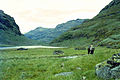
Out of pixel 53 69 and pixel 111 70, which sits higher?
pixel 111 70

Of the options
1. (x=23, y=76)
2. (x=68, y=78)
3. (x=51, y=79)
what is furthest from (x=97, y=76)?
(x=23, y=76)

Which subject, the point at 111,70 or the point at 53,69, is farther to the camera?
the point at 53,69

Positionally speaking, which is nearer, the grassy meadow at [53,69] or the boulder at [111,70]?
the boulder at [111,70]

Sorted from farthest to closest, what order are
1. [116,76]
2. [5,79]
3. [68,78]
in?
[5,79]
[68,78]
[116,76]

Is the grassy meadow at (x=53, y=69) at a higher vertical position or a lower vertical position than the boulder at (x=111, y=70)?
lower

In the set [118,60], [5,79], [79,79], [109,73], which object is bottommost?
[5,79]

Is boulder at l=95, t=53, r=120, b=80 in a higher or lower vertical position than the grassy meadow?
higher

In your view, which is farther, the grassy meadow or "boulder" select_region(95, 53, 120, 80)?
the grassy meadow

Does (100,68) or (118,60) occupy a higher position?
(118,60)

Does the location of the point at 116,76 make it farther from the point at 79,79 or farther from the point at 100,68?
the point at 79,79

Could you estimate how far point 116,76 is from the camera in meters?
9.81

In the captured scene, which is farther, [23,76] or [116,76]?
[23,76]

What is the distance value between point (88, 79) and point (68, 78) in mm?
1672

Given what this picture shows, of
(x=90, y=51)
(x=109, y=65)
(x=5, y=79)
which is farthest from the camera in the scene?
(x=90, y=51)
